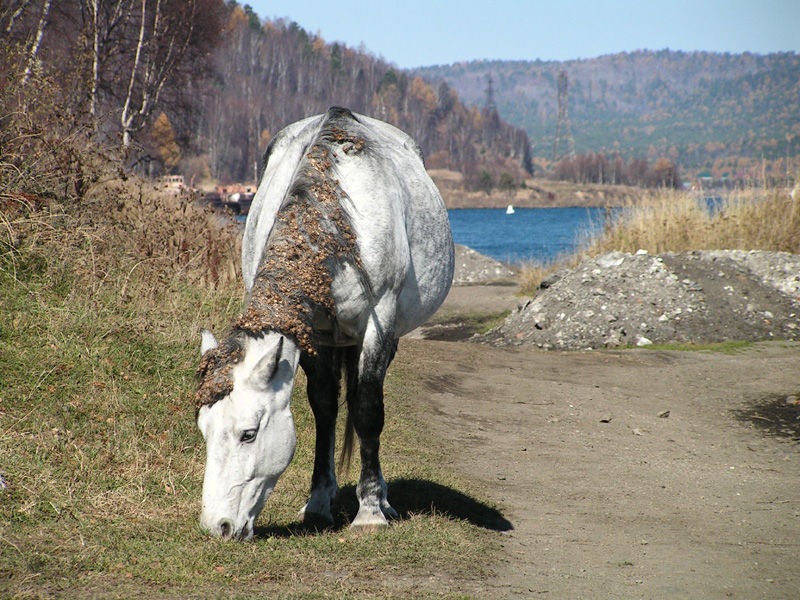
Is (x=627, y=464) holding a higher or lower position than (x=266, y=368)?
lower

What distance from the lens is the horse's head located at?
3396 mm

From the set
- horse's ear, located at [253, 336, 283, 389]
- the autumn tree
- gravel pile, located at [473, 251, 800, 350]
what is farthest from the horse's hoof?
the autumn tree

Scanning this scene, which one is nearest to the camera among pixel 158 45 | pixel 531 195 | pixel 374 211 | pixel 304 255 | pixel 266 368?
pixel 266 368

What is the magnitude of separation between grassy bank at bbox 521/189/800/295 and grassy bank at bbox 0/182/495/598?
8.98 m

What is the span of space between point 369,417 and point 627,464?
344 centimetres

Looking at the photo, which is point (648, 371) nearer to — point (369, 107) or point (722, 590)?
point (722, 590)

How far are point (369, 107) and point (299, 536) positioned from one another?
114 m

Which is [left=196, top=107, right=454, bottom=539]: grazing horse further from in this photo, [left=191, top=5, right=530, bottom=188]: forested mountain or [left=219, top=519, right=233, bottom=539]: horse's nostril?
[left=191, top=5, right=530, bottom=188]: forested mountain

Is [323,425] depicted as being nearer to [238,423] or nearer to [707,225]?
[238,423]

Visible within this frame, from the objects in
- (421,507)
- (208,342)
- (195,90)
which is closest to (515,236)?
(195,90)

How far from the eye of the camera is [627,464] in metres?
6.77

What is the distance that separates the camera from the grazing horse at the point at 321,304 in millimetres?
3426

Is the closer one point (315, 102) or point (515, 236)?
point (515, 236)

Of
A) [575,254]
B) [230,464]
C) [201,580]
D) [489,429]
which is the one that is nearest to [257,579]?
[201,580]
